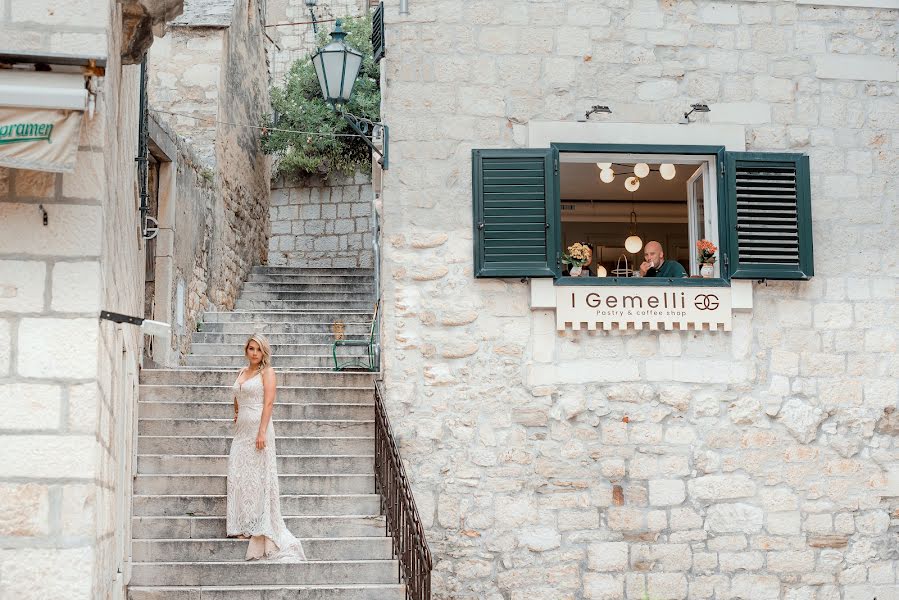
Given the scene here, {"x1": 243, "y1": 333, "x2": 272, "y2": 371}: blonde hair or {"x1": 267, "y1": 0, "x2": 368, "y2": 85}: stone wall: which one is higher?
{"x1": 267, "y1": 0, "x2": 368, "y2": 85}: stone wall

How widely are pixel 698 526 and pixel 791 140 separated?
3050 millimetres

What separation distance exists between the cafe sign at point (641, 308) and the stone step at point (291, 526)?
2.02 metres

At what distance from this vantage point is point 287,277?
15.0 meters

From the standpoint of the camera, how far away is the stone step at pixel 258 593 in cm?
762

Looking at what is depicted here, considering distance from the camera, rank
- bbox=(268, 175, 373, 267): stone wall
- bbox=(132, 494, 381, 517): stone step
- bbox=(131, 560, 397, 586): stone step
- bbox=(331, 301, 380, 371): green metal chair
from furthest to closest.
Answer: bbox=(268, 175, 373, 267): stone wall, bbox=(331, 301, 380, 371): green metal chair, bbox=(132, 494, 381, 517): stone step, bbox=(131, 560, 397, 586): stone step

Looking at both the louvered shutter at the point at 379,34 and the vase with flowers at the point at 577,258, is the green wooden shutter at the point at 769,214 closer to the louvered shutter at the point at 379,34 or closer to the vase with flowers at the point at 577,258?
the vase with flowers at the point at 577,258

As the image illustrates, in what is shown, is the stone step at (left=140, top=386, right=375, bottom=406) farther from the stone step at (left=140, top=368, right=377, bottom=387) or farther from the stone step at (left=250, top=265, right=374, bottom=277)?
the stone step at (left=250, top=265, right=374, bottom=277)

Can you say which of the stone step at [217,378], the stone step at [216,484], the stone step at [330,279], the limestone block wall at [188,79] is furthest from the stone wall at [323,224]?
the stone step at [216,484]

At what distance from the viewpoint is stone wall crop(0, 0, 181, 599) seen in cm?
475

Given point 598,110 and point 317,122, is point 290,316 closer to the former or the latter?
point 598,110

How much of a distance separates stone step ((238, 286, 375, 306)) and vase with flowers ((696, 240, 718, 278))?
543 cm

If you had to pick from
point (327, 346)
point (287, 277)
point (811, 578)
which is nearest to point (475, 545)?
point (811, 578)

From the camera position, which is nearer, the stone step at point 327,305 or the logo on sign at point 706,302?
the logo on sign at point 706,302

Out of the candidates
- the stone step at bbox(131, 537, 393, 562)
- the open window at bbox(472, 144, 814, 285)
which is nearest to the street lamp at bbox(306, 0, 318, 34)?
the open window at bbox(472, 144, 814, 285)
